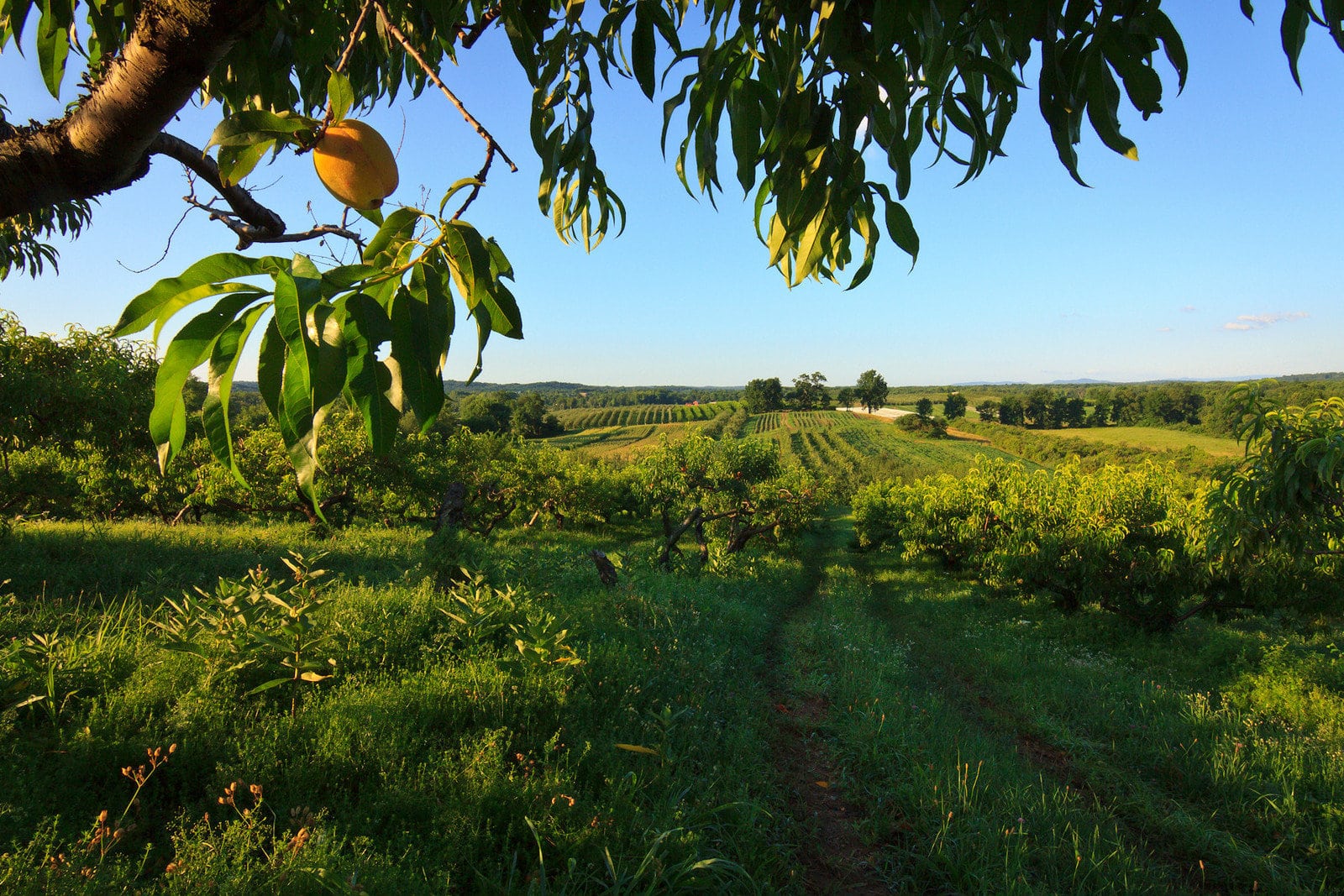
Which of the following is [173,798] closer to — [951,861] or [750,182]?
[750,182]

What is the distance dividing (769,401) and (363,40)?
75030mm

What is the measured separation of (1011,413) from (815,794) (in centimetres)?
7606

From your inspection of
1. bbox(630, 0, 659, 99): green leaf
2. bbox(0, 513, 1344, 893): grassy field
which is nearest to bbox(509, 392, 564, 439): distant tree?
bbox(0, 513, 1344, 893): grassy field

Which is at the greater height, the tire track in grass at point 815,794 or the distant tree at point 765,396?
the distant tree at point 765,396

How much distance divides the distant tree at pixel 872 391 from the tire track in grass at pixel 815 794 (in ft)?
264

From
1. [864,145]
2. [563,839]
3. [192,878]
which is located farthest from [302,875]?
[864,145]

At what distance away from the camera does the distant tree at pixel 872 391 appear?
81.5 meters

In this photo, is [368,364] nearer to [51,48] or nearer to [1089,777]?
[51,48]

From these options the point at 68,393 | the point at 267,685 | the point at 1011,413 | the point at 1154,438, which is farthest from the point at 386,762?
the point at 1011,413

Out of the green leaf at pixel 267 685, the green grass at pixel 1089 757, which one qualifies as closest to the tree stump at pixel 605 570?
the green grass at pixel 1089 757

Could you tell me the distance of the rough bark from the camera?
720 mm

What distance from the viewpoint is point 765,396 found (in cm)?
7531

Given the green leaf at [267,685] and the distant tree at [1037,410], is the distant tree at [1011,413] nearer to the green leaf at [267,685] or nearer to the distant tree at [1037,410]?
the distant tree at [1037,410]

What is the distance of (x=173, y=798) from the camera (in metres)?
2.11
